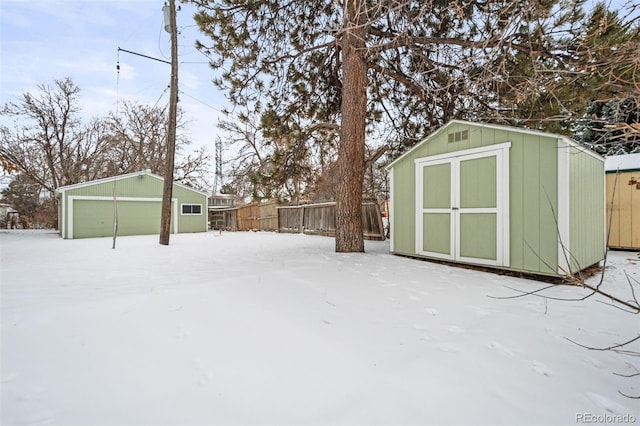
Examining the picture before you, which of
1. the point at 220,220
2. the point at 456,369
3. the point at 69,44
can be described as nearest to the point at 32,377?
the point at 456,369

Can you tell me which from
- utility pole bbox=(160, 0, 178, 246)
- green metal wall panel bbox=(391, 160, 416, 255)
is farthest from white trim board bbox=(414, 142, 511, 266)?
utility pole bbox=(160, 0, 178, 246)

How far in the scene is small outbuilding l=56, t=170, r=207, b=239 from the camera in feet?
37.1

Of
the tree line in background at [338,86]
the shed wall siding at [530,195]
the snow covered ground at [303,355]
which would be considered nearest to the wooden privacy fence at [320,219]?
the tree line in background at [338,86]

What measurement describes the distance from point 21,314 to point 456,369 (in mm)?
3181

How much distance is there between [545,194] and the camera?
380 cm

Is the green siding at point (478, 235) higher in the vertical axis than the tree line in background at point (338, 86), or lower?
lower

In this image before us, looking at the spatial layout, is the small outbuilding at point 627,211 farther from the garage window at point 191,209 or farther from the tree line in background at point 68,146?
the tree line in background at point 68,146

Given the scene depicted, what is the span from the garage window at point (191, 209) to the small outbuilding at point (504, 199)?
38.8 feet

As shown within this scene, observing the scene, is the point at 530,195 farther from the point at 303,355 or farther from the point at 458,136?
the point at 303,355

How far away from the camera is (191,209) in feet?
47.6

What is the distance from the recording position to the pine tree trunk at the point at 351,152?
566 cm

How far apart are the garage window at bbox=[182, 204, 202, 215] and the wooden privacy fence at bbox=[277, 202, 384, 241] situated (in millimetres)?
4773

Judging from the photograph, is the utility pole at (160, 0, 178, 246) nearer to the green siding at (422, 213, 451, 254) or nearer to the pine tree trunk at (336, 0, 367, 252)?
the pine tree trunk at (336, 0, 367, 252)

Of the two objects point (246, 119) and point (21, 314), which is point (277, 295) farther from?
point (246, 119)
